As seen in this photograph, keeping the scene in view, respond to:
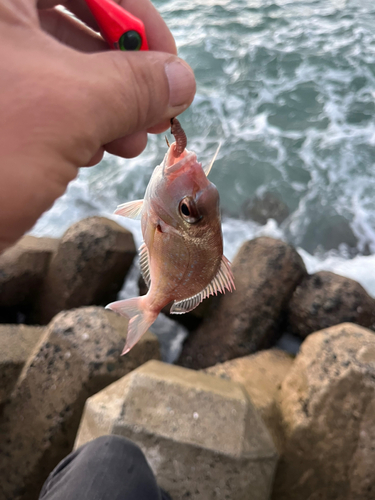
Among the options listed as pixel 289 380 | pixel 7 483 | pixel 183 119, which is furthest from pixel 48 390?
pixel 183 119

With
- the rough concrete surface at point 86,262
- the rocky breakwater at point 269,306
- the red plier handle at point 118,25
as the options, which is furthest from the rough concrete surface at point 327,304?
the red plier handle at point 118,25

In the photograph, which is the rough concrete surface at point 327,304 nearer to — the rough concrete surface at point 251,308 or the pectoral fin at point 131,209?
the rough concrete surface at point 251,308

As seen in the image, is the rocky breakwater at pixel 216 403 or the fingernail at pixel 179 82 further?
the rocky breakwater at pixel 216 403

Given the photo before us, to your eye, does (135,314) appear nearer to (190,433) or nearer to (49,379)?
(190,433)

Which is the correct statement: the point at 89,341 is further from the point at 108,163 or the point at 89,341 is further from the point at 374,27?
the point at 374,27

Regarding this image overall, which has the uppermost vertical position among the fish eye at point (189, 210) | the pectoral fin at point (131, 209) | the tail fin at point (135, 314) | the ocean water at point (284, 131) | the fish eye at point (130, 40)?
the fish eye at point (130, 40)

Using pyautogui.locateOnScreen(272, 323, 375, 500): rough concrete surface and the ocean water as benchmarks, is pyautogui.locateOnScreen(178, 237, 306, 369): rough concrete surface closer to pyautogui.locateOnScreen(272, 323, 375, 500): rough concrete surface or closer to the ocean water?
pyautogui.locateOnScreen(272, 323, 375, 500): rough concrete surface

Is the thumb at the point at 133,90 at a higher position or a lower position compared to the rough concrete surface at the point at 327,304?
higher

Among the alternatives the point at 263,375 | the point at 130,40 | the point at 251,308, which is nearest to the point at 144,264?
the point at 130,40
